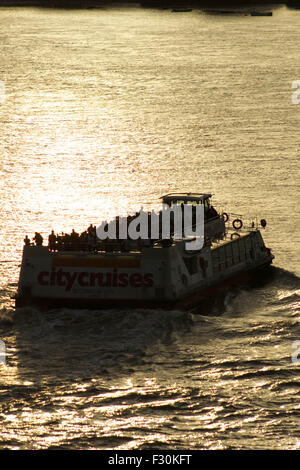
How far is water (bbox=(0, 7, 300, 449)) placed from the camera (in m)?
38.7

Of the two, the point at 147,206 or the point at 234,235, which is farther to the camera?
the point at 147,206

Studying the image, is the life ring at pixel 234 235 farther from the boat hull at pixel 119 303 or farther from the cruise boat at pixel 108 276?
the cruise boat at pixel 108 276

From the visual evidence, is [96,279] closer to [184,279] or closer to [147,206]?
[184,279]

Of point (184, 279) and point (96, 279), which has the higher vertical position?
point (96, 279)

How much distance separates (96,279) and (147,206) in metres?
28.9

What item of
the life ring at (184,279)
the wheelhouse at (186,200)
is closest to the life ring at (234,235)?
the wheelhouse at (186,200)

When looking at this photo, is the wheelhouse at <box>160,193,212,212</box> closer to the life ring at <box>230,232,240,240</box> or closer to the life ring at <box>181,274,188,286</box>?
the life ring at <box>230,232,240,240</box>

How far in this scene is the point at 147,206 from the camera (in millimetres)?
77562

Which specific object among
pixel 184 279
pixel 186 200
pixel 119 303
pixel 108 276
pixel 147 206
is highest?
pixel 186 200

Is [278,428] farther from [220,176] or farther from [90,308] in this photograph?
[220,176]

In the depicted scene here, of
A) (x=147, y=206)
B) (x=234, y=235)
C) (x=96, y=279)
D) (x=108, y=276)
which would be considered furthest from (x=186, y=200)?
(x=147, y=206)
